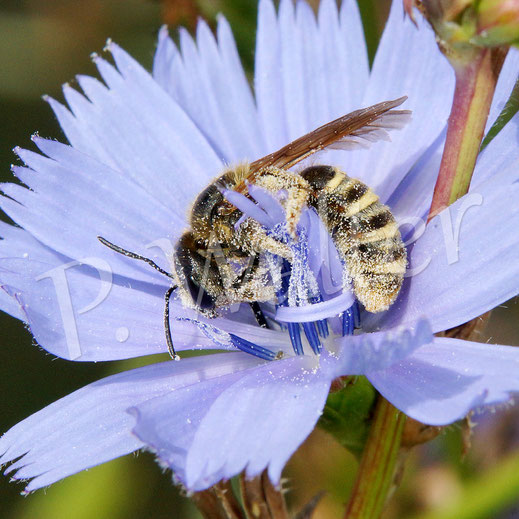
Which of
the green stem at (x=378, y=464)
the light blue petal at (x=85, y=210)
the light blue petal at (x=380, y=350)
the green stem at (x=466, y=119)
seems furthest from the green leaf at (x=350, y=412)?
the light blue petal at (x=85, y=210)

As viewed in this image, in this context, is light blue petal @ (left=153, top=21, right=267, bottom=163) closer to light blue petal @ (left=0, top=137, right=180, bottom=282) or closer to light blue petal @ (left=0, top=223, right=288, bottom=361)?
light blue petal @ (left=0, top=137, right=180, bottom=282)

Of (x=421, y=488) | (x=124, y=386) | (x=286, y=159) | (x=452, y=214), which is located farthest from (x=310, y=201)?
(x=421, y=488)

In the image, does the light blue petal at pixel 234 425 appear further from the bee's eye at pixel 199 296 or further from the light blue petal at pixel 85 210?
the light blue petal at pixel 85 210

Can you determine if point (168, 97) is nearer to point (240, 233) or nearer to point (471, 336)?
point (240, 233)

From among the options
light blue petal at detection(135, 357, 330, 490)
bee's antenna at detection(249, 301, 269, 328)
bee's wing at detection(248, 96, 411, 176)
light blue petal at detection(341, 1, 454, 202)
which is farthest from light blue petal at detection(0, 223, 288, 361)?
light blue petal at detection(341, 1, 454, 202)

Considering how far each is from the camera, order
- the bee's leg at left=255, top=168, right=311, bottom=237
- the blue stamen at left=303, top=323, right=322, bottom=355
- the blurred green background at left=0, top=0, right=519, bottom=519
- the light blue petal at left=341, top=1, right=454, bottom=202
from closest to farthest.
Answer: the bee's leg at left=255, top=168, right=311, bottom=237 → the blue stamen at left=303, top=323, right=322, bottom=355 → the light blue petal at left=341, top=1, right=454, bottom=202 → the blurred green background at left=0, top=0, right=519, bottom=519

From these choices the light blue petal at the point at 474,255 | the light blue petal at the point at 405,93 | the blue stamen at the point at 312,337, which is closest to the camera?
the light blue petal at the point at 474,255
